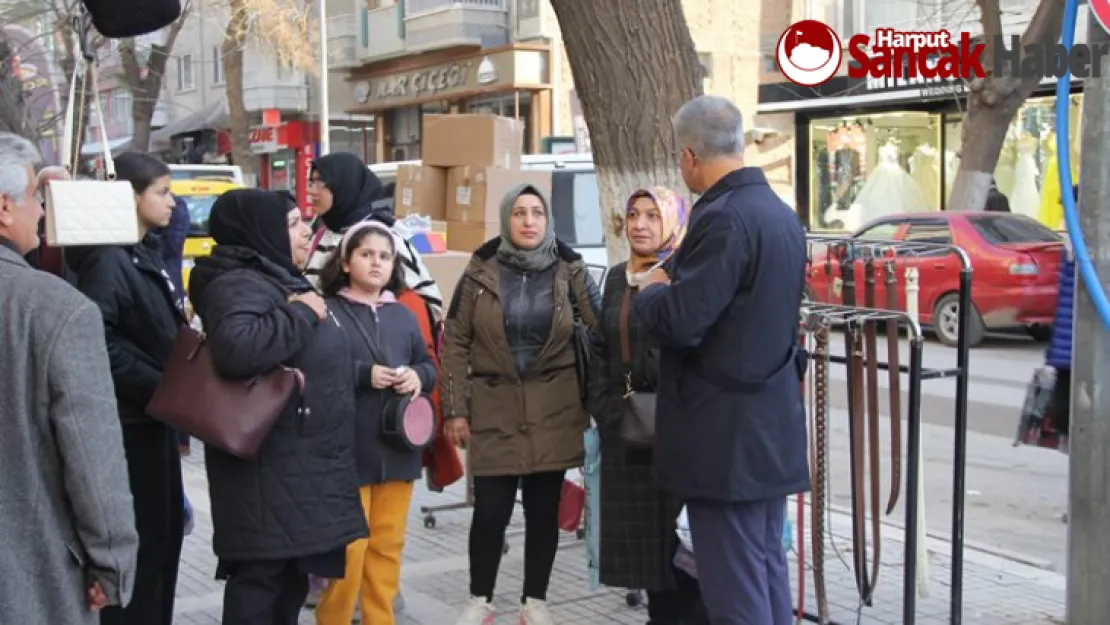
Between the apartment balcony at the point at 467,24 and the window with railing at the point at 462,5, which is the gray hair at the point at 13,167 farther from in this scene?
the window with railing at the point at 462,5

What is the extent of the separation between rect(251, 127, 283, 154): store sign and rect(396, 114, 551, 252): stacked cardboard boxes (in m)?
24.3

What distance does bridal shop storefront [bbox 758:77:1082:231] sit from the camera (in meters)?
22.3

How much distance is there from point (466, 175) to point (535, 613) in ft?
15.5

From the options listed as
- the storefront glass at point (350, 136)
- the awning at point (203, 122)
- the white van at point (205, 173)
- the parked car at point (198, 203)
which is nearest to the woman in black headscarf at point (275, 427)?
the parked car at point (198, 203)

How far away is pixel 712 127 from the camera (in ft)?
13.0

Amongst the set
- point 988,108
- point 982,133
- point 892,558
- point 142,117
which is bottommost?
point 892,558

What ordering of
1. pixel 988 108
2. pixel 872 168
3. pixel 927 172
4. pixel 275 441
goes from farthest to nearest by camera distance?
pixel 872 168
pixel 927 172
pixel 988 108
pixel 275 441

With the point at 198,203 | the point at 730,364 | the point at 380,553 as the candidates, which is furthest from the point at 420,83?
the point at 730,364

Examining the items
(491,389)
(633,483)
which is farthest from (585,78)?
(633,483)

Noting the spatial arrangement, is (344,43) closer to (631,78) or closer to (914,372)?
(631,78)

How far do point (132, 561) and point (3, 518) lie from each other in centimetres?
30

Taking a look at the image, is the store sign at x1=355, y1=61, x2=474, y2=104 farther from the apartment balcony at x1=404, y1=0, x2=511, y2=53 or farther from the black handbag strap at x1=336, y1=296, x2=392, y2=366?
the black handbag strap at x1=336, y1=296, x2=392, y2=366

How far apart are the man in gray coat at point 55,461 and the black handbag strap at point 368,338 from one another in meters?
1.79

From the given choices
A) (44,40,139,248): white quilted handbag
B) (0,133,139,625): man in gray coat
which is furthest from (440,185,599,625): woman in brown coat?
(0,133,139,625): man in gray coat
